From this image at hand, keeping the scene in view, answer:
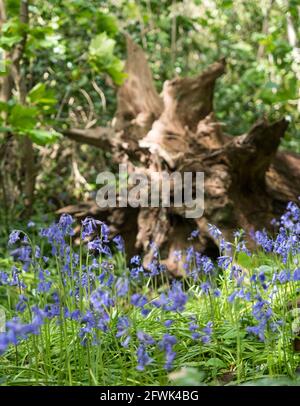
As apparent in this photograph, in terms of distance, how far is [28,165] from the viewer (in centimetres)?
613

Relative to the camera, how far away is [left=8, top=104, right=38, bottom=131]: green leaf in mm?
4094

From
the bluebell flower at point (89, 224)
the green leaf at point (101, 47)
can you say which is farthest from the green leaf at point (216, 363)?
the green leaf at point (101, 47)

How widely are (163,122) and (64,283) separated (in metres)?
2.94

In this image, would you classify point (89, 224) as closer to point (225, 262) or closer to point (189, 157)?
point (225, 262)

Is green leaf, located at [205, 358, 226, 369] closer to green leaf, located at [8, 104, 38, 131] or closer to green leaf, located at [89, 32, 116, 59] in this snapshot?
green leaf, located at [8, 104, 38, 131]

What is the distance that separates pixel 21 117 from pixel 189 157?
54.2 inches

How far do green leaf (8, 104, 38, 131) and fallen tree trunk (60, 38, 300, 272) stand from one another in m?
1.09

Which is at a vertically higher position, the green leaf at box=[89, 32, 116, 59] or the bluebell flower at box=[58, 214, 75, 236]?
the green leaf at box=[89, 32, 116, 59]

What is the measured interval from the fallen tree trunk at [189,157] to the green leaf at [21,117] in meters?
1.09

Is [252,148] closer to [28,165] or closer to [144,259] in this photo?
[144,259]

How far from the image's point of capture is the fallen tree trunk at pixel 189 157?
4.37 m

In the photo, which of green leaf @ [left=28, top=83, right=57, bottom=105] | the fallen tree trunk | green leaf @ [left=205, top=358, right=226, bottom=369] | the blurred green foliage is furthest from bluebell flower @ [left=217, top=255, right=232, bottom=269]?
the blurred green foliage

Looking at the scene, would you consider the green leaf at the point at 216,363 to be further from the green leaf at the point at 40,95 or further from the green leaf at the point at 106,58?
the green leaf at the point at 106,58
